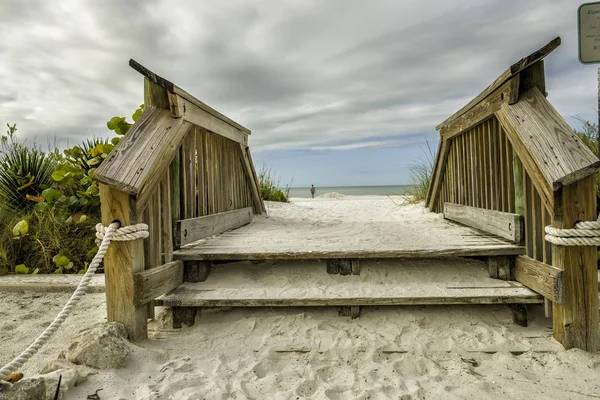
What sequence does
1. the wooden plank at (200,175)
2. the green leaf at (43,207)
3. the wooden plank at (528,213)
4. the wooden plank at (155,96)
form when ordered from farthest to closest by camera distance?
1. the green leaf at (43,207)
2. the wooden plank at (200,175)
3. the wooden plank at (155,96)
4. the wooden plank at (528,213)

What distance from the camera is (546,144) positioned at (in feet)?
6.31

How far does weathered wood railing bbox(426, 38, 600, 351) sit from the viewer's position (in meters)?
1.79

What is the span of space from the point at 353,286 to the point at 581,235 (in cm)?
Answer: 132

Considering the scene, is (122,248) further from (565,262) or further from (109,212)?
(565,262)

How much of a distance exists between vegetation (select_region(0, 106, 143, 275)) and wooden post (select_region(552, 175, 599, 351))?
369 cm

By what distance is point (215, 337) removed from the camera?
2.03 metres

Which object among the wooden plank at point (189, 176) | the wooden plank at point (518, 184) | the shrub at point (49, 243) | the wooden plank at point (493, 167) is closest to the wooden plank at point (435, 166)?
the wooden plank at point (493, 167)

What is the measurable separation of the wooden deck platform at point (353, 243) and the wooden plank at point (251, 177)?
44.5 inches

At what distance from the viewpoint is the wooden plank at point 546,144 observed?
5.74ft

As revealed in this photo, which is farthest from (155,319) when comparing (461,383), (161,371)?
(461,383)

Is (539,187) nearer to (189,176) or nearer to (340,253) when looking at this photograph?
(340,253)

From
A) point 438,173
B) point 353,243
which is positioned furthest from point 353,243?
point 438,173

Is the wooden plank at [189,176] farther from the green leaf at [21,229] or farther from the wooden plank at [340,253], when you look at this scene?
the green leaf at [21,229]

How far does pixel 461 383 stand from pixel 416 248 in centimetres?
104
